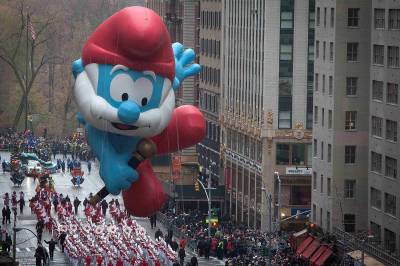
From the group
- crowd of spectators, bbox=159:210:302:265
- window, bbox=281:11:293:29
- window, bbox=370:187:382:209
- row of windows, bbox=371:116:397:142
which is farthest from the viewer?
window, bbox=281:11:293:29

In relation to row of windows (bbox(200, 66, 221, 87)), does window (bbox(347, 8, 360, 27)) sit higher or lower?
higher

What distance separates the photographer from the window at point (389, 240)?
10144 cm

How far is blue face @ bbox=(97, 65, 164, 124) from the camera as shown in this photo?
55125mm

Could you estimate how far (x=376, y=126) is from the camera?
108 m

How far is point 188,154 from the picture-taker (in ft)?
518

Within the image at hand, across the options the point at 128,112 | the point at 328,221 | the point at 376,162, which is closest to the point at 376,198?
the point at 376,162

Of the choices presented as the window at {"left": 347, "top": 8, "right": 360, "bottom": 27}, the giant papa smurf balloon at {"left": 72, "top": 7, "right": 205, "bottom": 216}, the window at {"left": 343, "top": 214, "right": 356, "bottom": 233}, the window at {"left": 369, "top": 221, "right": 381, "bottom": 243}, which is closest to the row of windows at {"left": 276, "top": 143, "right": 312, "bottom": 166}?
the window at {"left": 343, "top": 214, "right": 356, "bottom": 233}

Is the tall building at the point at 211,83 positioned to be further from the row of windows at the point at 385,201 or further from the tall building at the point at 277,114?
the row of windows at the point at 385,201

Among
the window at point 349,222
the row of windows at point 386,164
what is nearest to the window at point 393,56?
the row of windows at point 386,164

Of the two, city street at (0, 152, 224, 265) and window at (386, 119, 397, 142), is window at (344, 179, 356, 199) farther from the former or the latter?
city street at (0, 152, 224, 265)

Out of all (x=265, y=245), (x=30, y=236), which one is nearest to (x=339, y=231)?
(x=265, y=245)

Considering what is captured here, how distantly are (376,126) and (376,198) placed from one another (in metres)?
3.86

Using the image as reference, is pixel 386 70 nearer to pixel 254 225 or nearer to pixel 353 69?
pixel 353 69

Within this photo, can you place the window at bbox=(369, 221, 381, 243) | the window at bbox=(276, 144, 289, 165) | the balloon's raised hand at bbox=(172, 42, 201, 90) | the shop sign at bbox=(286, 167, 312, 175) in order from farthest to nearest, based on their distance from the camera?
the window at bbox=(276, 144, 289, 165), the shop sign at bbox=(286, 167, 312, 175), the window at bbox=(369, 221, 381, 243), the balloon's raised hand at bbox=(172, 42, 201, 90)
